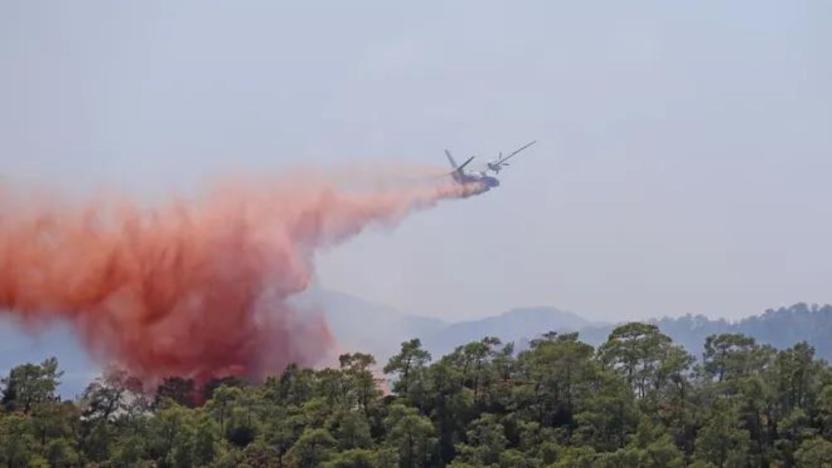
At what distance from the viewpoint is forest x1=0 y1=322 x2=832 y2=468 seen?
72688 millimetres

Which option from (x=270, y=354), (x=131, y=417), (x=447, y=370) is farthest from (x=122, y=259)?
(x=447, y=370)

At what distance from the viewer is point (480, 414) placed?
83500 millimetres

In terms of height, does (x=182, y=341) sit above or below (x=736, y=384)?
above

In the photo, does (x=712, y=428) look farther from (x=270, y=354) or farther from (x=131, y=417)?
(x=270, y=354)

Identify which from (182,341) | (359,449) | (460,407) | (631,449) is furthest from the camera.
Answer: (182,341)

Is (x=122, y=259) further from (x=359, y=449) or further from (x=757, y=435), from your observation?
(x=757, y=435)

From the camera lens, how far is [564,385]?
84.0 meters

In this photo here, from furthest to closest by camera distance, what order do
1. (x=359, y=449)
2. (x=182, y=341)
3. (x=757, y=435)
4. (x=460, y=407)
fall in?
1. (x=182, y=341)
2. (x=460, y=407)
3. (x=757, y=435)
4. (x=359, y=449)

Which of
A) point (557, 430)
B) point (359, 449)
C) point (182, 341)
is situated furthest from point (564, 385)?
point (182, 341)

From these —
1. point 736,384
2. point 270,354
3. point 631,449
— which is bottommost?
point 631,449

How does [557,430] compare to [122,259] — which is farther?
[122,259]

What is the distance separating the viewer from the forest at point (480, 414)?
238ft

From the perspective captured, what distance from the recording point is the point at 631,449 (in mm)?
66875

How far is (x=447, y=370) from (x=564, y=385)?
9876 millimetres
